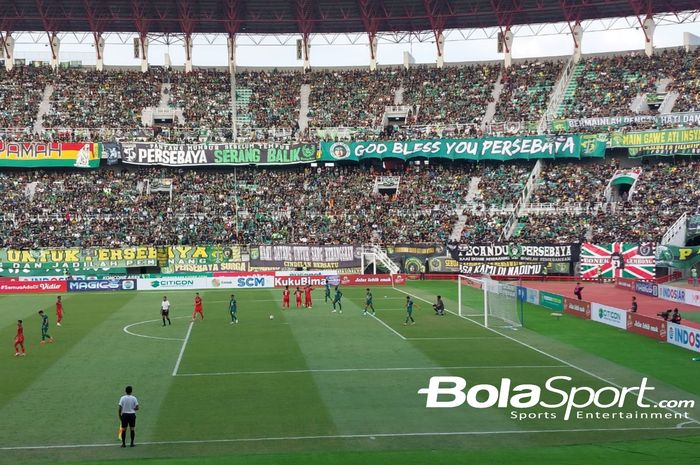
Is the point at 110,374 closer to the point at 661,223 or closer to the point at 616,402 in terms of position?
the point at 616,402

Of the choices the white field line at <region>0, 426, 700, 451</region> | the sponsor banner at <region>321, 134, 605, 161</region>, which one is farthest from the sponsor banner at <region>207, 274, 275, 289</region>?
the white field line at <region>0, 426, 700, 451</region>

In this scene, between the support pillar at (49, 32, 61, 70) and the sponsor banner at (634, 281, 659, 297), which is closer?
the sponsor banner at (634, 281, 659, 297)

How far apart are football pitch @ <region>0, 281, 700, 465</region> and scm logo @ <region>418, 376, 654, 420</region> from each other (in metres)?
0.23

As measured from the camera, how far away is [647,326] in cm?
3731

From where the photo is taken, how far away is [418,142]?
263 ft

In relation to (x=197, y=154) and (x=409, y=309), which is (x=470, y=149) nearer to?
(x=197, y=154)

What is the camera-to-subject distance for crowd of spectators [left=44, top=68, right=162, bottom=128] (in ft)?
277

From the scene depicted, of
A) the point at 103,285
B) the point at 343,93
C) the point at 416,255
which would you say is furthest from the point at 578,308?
the point at 343,93

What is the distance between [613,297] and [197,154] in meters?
42.3

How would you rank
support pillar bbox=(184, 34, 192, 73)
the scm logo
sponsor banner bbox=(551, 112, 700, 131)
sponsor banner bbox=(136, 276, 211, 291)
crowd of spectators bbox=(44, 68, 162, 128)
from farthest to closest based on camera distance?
support pillar bbox=(184, 34, 192, 73) → crowd of spectators bbox=(44, 68, 162, 128) → sponsor banner bbox=(551, 112, 700, 131) → sponsor banner bbox=(136, 276, 211, 291) → the scm logo

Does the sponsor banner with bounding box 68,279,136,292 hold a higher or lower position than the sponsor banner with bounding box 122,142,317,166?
lower

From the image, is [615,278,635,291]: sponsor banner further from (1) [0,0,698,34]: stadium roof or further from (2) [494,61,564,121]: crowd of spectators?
(1) [0,0,698,34]: stadium roof

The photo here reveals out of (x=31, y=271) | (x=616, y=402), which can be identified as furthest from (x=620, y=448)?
(x=31, y=271)

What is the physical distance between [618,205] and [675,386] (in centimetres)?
4699
